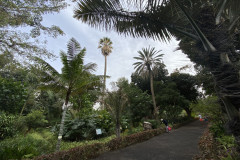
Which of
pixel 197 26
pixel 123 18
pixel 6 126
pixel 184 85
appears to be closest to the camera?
pixel 197 26

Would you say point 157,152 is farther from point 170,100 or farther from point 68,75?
point 170,100

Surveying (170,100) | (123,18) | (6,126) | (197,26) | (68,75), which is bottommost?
(6,126)

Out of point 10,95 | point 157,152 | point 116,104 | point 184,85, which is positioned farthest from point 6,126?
point 184,85

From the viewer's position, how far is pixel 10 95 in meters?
8.14

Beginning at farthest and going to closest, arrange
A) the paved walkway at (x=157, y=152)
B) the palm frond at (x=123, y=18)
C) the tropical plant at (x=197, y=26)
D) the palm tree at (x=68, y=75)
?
the palm tree at (x=68, y=75) < the paved walkway at (x=157, y=152) < the palm frond at (x=123, y=18) < the tropical plant at (x=197, y=26)

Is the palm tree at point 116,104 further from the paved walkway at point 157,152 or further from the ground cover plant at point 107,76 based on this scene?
the paved walkway at point 157,152

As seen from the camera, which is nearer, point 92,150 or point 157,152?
point 92,150

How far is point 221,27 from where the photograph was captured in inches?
89.7

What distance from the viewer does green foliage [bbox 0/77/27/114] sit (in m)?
7.94

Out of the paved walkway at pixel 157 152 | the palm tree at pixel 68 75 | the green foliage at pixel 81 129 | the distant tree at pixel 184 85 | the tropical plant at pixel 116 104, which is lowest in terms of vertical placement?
the paved walkway at pixel 157 152

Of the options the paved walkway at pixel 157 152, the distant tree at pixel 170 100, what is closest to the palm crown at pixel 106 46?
the distant tree at pixel 170 100

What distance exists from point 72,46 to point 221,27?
23.2 feet

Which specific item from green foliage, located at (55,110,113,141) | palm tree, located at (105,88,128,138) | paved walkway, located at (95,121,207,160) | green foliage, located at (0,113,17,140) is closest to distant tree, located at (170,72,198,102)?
paved walkway, located at (95,121,207,160)

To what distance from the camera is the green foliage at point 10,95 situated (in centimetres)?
794
